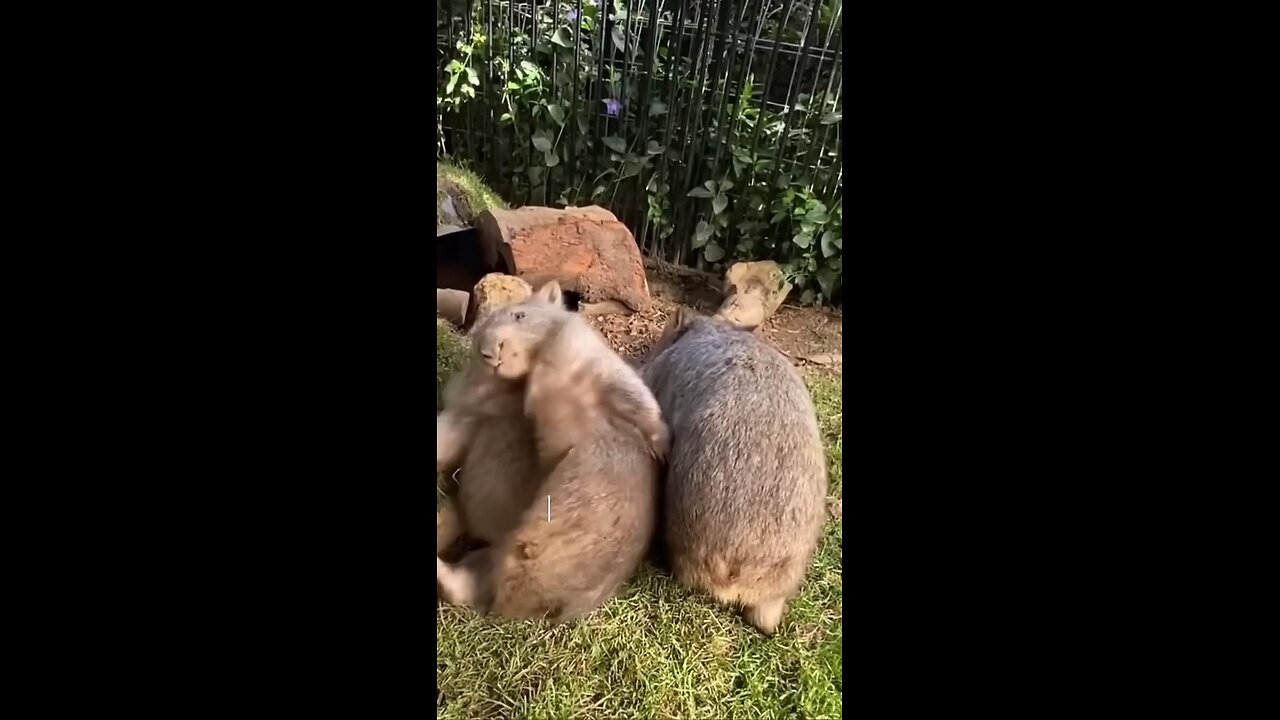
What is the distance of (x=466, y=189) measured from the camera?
1.17 meters

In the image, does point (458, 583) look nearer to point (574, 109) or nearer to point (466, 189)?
point (466, 189)

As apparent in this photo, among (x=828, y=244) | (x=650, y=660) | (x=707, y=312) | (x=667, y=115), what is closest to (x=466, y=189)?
(x=667, y=115)

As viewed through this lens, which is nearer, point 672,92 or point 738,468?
point 672,92

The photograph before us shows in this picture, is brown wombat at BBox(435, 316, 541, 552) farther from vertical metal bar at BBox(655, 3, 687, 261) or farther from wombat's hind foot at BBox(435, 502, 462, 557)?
vertical metal bar at BBox(655, 3, 687, 261)

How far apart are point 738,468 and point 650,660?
1.07ft

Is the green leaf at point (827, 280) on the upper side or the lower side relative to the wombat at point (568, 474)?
upper

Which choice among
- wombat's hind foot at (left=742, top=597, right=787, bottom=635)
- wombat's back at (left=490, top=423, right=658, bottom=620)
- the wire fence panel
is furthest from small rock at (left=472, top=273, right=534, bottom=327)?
wombat's hind foot at (left=742, top=597, right=787, bottom=635)

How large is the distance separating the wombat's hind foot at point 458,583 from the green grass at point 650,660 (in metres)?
0.02

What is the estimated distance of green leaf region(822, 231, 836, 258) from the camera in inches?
47.1

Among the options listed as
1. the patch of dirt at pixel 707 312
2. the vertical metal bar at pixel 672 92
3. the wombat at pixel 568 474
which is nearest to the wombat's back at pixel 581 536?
the wombat at pixel 568 474

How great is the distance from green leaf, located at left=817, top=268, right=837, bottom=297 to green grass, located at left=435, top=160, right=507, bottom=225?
1.58 ft

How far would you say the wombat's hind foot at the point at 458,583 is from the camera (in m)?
1.16

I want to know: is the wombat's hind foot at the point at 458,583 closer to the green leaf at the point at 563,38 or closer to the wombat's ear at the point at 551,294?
the wombat's ear at the point at 551,294
